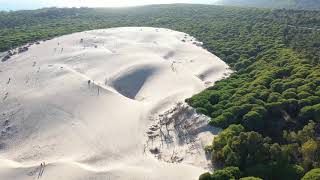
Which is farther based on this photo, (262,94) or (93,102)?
(93,102)

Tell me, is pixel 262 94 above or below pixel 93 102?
above

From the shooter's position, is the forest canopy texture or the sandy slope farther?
the sandy slope

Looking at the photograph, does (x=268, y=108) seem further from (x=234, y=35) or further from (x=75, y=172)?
(x=234, y=35)

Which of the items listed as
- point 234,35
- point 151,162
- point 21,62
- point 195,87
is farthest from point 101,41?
point 151,162
